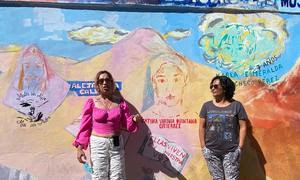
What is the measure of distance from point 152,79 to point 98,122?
1017 mm

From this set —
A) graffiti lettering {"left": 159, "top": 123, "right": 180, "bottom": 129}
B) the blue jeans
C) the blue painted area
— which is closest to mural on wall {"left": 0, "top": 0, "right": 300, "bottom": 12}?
the blue painted area

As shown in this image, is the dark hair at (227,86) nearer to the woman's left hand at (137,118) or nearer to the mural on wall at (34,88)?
the woman's left hand at (137,118)

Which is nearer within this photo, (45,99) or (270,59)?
(45,99)

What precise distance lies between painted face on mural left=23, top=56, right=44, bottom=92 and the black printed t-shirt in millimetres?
1982

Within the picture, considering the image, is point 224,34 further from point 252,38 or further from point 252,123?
point 252,123

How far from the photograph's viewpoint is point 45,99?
529 centimetres

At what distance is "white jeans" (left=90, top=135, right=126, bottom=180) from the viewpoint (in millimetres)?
4762

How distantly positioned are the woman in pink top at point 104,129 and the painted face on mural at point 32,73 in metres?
0.71

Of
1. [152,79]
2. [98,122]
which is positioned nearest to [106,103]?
[98,122]

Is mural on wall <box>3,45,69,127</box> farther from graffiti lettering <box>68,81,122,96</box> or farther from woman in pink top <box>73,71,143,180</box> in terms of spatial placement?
woman in pink top <box>73,71,143,180</box>

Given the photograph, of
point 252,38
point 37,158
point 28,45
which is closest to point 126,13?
point 28,45

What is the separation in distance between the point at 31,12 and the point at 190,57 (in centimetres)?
196

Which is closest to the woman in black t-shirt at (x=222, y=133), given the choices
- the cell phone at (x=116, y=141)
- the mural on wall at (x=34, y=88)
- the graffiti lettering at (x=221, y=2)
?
the cell phone at (x=116, y=141)

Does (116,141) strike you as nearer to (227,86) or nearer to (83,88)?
(83,88)
